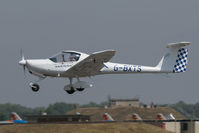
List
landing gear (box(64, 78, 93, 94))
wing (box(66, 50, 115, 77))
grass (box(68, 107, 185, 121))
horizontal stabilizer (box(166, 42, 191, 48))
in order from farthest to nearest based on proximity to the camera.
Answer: grass (box(68, 107, 185, 121)) → horizontal stabilizer (box(166, 42, 191, 48)) → landing gear (box(64, 78, 93, 94)) → wing (box(66, 50, 115, 77))

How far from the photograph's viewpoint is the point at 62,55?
28.2 m

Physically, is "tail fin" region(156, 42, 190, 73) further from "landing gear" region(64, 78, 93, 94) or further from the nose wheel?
the nose wheel

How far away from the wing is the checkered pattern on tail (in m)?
6.19

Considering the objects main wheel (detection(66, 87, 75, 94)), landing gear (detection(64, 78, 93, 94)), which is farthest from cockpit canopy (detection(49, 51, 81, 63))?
main wheel (detection(66, 87, 75, 94))

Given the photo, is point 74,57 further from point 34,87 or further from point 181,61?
point 181,61

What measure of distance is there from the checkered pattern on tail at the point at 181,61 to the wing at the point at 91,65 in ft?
20.3

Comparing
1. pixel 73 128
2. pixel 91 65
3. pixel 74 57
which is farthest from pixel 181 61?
pixel 73 128

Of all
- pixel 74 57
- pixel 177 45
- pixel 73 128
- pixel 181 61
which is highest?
pixel 177 45

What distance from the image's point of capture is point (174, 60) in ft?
102

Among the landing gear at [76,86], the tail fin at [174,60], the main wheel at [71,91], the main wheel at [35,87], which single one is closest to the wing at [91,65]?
the landing gear at [76,86]

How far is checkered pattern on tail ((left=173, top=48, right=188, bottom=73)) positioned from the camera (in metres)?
31.0

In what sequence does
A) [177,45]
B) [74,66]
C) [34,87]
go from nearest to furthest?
[74,66] → [34,87] → [177,45]

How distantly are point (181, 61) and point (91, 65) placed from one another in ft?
23.6

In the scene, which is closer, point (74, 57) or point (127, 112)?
point (74, 57)
